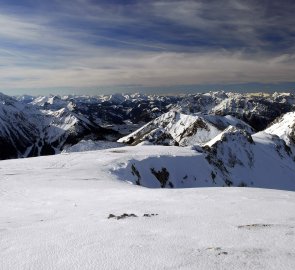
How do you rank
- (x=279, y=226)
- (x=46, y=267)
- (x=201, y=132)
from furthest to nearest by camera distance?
(x=201, y=132) → (x=279, y=226) → (x=46, y=267)

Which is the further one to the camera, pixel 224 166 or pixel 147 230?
pixel 224 166

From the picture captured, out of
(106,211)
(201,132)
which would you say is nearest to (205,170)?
(106,211)

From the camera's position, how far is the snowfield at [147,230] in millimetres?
9113

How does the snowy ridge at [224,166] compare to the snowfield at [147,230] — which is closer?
the snowfield at [147,230]

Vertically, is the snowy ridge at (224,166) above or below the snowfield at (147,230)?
below

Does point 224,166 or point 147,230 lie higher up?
point 147,230

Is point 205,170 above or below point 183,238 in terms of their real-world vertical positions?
below

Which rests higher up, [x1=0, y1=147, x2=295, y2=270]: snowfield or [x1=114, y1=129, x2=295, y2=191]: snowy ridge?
[x1=0, y1=147, x2=295, y2=270]: snowfield

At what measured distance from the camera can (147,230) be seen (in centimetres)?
1191

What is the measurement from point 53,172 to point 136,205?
2008 centimetres

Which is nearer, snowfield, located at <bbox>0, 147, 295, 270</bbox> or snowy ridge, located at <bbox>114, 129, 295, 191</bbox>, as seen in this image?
snowfield, located at <bbox>0, 147, 295, 270</bbox>

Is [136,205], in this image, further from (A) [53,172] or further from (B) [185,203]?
(A) [53,172]

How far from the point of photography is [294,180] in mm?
90500

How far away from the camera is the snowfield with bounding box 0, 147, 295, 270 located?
911 cm
